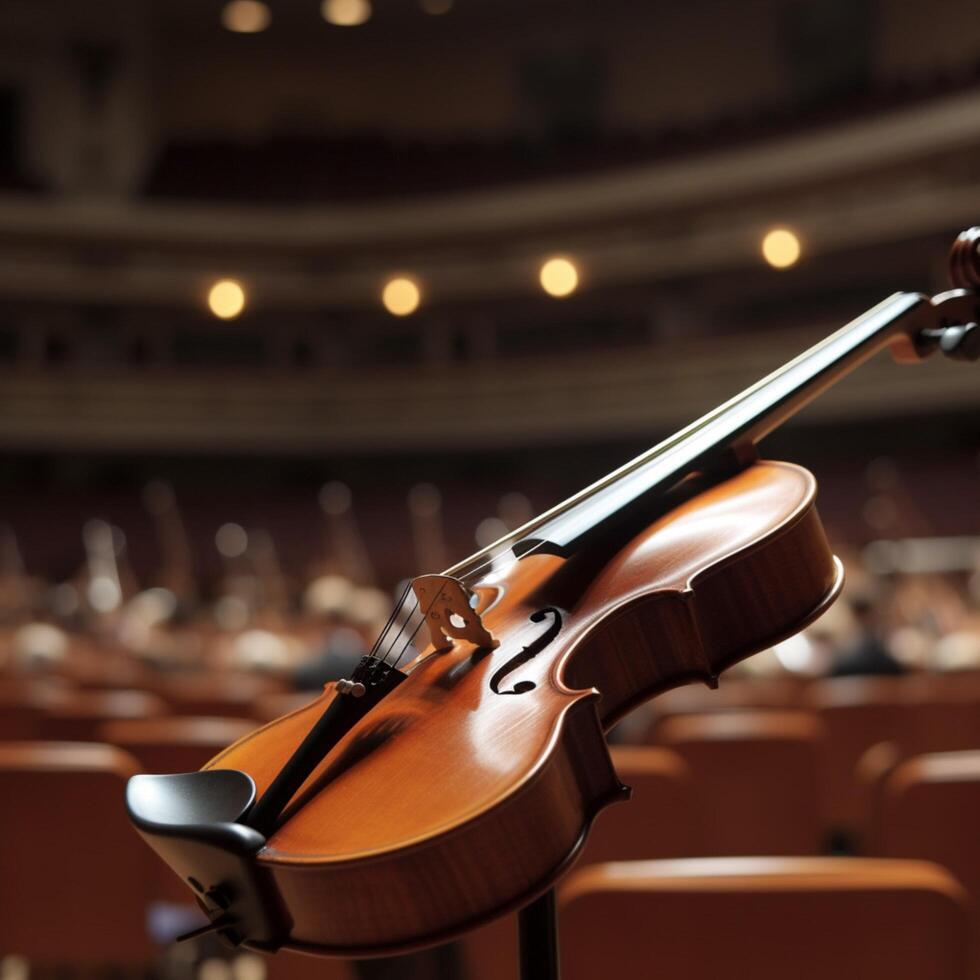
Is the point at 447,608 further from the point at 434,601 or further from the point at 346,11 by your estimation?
the point at 346,11

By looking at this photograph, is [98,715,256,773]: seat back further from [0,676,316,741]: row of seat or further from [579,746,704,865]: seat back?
[579,746,704,865]: seat back

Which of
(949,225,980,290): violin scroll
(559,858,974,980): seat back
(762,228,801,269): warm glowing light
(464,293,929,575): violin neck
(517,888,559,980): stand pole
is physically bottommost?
(559,858,974,980): seat back

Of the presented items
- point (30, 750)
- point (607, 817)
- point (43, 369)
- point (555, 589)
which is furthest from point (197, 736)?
point (43, 369)

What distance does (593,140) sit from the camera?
14.1m

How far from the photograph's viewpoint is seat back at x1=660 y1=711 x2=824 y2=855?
2.20m

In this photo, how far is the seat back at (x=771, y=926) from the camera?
Result: 1071mm

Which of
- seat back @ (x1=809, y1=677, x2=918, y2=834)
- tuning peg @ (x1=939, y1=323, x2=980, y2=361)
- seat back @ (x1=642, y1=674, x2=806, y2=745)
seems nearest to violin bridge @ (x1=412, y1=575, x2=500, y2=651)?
tuning peg @ (x1=939, y1=323, x2=980, y2=361)

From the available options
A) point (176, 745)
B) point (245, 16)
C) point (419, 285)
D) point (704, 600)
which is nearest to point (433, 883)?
point (704, 600)

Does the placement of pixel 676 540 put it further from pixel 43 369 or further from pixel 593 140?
pixel 593 140

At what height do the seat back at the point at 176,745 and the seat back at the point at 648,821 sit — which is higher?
the seat back at the point at 176,745

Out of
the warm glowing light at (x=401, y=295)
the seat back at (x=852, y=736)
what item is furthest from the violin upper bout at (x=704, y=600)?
the warm glowing light at (x=401, y=295)

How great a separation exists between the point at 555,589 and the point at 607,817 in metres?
0.78

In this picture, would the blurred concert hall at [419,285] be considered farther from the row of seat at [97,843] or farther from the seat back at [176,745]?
the row of seat at [97,843]

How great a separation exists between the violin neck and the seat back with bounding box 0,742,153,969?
1033 mm
